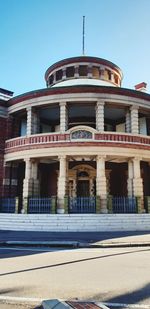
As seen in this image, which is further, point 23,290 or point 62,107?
point 62,107

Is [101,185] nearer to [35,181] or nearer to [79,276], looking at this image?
[35,181]

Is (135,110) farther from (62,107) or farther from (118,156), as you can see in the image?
(62,107)

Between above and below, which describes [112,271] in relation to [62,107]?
below

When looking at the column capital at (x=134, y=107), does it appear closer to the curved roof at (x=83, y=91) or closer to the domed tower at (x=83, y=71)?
the curved roof at (x=83, y=91)

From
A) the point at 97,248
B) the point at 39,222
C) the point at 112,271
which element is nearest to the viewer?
the point at 112,271

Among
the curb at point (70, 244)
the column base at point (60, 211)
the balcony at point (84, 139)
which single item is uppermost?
the balcony at point (84, 139)

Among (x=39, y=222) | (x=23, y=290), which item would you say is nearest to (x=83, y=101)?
(x=39, y=222)

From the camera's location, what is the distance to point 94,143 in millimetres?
17531

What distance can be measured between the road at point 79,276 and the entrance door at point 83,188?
11948mm

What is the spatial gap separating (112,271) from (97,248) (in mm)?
3985

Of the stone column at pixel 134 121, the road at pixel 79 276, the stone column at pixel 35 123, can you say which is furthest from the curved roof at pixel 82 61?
the road at pixel 79 276

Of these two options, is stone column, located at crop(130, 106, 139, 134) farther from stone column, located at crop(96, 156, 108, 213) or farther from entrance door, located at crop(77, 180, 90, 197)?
entrance door, located at crop(77, 180, 90, 197)

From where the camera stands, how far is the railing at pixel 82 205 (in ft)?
53.3

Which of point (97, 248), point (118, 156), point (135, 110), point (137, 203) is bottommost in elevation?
point (97, 248)
